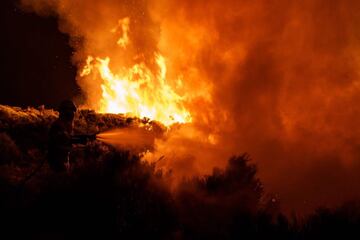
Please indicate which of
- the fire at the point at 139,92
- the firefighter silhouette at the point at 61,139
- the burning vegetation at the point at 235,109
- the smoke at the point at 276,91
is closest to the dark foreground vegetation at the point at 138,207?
the burning vegetation at the point at 235,109

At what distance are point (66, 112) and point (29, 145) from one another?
3.37m

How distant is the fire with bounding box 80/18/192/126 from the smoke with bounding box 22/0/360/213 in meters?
0.89

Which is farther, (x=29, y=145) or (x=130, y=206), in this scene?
(x=29, y=145)

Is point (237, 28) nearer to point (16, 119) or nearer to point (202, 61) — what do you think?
point (202, 61)

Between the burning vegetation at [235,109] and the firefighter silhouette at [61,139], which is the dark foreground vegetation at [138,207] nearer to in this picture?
the burning vegetation at [235,109]

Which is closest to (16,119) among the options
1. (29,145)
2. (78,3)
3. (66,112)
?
(29,145)

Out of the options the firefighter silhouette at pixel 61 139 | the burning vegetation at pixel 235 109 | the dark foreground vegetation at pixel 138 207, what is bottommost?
the dark foreground vegetation at pixel 138 207

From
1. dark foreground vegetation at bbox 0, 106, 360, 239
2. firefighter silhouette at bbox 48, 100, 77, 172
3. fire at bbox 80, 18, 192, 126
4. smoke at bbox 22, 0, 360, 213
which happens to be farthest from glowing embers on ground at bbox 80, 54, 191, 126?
firefighter silhouette at bbox 48, 100, 77, 172

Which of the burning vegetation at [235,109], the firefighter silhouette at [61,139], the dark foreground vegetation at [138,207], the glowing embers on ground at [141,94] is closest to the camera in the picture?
the dark foreground vegetation at [138,207]

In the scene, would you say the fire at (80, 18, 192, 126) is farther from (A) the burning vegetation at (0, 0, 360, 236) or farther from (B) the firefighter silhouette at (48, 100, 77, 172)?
(B) the firefighter silhouette at (48, 100, 77, 172)

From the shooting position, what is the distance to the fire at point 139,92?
16406 mm

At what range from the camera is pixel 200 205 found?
782 cm

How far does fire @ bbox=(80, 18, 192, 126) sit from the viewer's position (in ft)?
53.8

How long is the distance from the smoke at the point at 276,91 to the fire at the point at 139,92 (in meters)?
0.89
